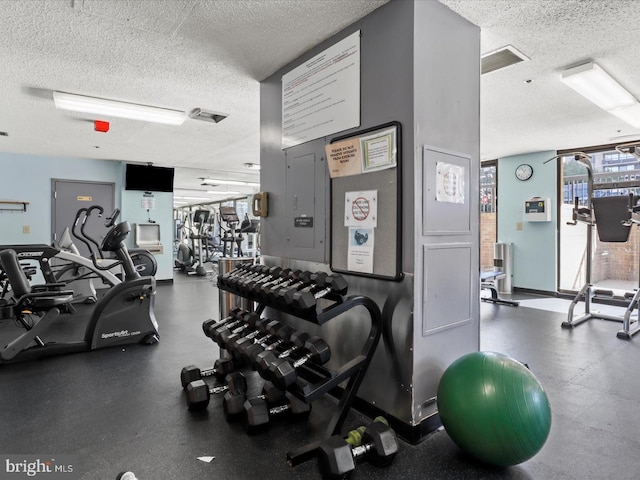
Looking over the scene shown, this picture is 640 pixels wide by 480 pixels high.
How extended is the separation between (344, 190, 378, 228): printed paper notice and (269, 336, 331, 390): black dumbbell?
0.76m

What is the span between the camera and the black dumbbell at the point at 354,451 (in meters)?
1.65

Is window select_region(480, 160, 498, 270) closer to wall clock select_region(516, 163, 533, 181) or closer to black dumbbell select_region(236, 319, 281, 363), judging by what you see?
wall clock select_region(516, 163, 533, 181)

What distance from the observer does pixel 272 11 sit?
7.43ft

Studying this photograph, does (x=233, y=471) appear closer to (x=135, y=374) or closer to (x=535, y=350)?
(x=135, y=374)

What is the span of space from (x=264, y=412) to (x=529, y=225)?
6.00 meters

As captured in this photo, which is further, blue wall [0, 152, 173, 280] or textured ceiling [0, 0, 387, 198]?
blue wall [0, 152, 173, 280]

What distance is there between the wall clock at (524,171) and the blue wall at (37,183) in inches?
288

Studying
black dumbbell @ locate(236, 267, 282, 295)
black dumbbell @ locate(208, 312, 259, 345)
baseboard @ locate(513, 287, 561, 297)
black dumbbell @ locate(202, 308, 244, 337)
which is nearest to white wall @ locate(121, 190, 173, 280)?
black dumbbell @ locate(202, 308, 244, 337)

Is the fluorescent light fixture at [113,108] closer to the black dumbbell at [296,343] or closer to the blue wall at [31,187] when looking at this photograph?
the black dumbbell at [296,343]

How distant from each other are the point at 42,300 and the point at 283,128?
254 cm

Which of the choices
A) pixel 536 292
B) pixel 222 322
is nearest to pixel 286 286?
pixel 222 322

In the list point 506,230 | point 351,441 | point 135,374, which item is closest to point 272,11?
point 351,441

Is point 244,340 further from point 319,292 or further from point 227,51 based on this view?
point 227,51

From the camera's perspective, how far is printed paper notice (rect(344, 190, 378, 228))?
2.27 meters
